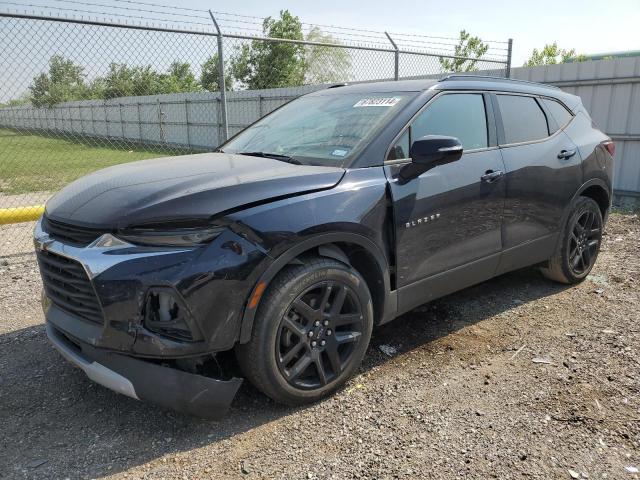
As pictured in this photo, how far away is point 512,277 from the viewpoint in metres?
5.20

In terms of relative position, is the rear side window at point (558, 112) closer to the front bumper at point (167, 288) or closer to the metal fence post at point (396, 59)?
the front bumper at point (167, 288)

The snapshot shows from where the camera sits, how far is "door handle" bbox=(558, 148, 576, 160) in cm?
433

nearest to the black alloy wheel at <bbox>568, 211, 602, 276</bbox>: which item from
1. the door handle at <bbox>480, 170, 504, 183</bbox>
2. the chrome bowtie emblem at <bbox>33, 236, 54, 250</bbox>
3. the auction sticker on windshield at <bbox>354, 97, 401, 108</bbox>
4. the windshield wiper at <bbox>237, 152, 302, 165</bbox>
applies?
the door handle at <bbox>480, 170, 504, 183</bbox>

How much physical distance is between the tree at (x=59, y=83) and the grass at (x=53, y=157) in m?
1.98

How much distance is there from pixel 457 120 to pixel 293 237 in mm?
1722

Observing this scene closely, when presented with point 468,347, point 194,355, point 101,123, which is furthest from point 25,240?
point 101,123

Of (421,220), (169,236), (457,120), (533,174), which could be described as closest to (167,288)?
(169,236)

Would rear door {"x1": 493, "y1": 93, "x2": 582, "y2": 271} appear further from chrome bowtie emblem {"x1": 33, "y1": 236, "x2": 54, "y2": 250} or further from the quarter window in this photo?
chrome bowtie emblem {"x1": 33, "y1": 236, "x2": 54, "y2": 250}

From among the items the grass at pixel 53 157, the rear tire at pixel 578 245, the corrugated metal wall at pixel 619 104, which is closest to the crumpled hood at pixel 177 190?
the rear tire at pixel 578 245

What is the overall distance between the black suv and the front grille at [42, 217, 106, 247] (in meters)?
0.01

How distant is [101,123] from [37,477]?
94.1ft

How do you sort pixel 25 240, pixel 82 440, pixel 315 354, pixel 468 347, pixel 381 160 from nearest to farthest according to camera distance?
pixel 82 440, pixel 315 354, pixel 381 160, pixel 468 347, pixel 25 240

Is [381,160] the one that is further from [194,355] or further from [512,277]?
[512,277]

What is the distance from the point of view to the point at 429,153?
120 inches
